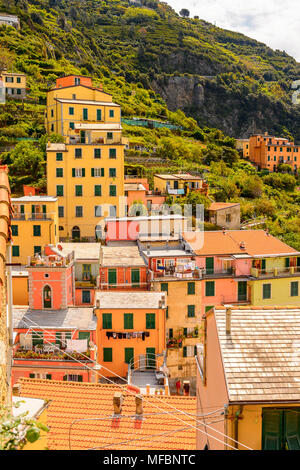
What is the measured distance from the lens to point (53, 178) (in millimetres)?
37656

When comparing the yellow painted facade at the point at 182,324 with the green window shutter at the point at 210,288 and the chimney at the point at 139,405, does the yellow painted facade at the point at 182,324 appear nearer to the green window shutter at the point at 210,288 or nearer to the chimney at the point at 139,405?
the green window shutter at the point at 210,288

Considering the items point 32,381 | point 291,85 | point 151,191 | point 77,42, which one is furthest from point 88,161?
point 291,85

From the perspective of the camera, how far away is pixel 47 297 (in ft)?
79.8

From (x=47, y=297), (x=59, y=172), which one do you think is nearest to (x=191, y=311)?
(x=47, y=297)

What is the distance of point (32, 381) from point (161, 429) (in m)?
5.10

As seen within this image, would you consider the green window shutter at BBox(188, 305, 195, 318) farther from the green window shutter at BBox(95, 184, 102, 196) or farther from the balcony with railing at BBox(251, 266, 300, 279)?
the green window shutter at BBox(95, 184, 102, 196)

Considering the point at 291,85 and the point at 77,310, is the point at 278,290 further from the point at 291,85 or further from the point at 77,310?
the point at 291,85

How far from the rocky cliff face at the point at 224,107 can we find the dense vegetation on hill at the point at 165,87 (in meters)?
0.24

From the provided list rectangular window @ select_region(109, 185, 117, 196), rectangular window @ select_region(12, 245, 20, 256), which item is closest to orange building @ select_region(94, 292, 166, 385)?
rectangular window @ select_region(12, 245, 20, 256)

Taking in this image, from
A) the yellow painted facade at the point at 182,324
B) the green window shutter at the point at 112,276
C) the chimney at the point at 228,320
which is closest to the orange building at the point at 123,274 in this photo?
the green window shutter at the point at 112,276

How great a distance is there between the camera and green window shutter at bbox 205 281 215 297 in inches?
1145

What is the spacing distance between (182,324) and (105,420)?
13.5 meters

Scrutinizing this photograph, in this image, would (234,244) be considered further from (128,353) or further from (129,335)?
(128,353)
